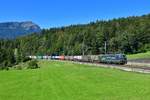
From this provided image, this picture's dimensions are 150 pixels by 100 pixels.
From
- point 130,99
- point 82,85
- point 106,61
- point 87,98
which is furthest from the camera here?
point 106,61

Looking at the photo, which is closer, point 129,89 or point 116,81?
point 129,89

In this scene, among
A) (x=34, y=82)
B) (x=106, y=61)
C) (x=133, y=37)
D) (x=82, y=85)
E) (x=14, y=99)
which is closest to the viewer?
(x=14, y=99)

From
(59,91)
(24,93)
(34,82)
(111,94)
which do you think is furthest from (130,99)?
(34,82)

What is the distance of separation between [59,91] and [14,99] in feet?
15.5

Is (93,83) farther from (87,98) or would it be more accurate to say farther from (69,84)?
(87,98)

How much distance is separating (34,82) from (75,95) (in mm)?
14019

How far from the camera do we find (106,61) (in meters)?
105

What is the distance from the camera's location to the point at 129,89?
35.5m

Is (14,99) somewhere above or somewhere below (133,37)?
below

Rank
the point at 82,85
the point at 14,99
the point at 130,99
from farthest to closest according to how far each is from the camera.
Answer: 1. the point at 82,85
2. the point at 14,99
3. the point at 130,99

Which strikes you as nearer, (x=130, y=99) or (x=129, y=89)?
(x=130, y=99)

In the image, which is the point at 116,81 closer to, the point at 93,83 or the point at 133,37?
the point at 93,83

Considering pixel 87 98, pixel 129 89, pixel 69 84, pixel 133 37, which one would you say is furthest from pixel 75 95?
pixel 133 37

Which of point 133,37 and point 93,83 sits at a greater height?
point 133,37
